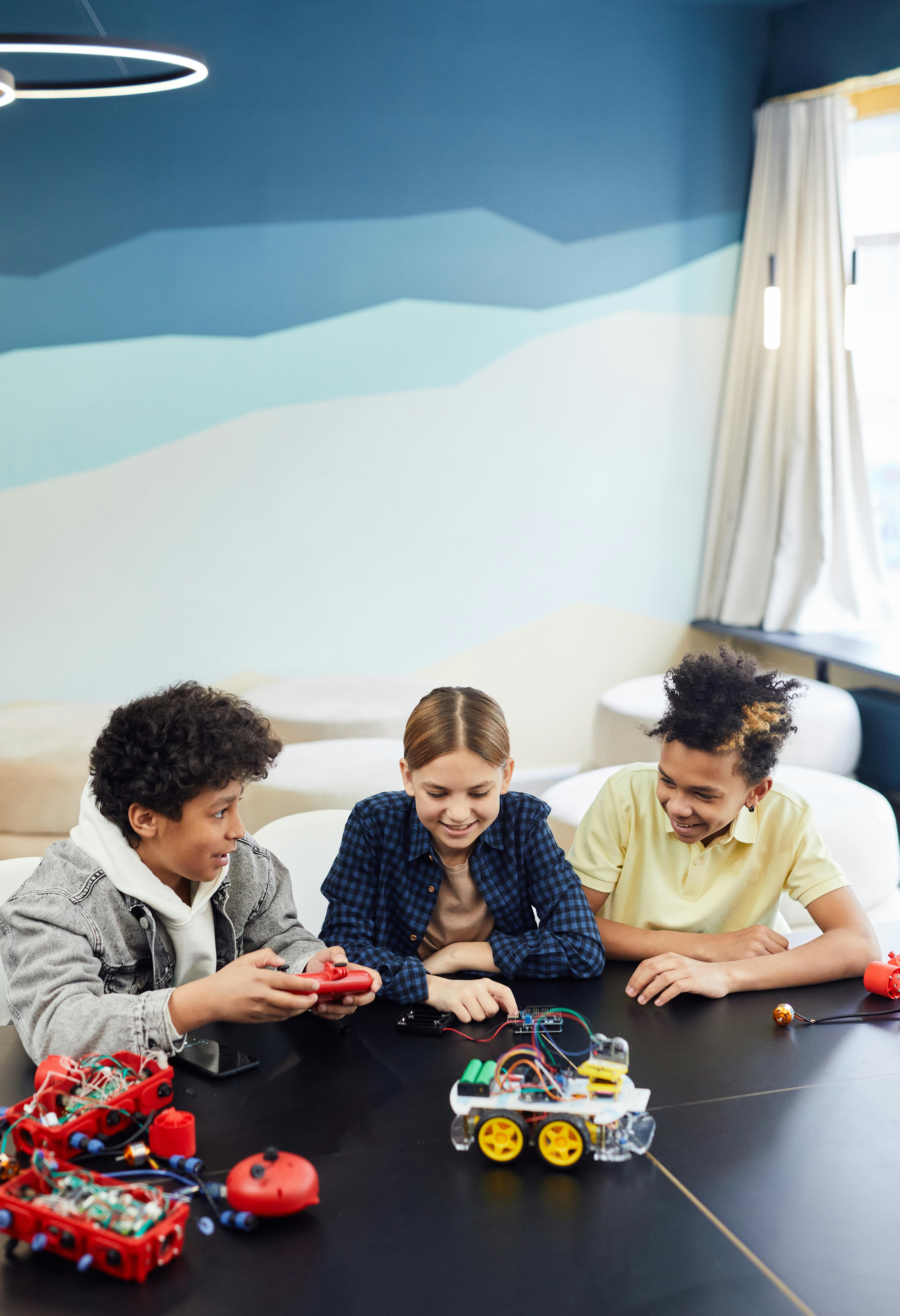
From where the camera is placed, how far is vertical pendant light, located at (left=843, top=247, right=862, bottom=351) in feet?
11.9

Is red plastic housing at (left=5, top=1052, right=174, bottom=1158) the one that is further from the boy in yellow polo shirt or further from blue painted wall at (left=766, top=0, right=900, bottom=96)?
blue painted wall at (left=766, top=0, right=900, bottom=96)

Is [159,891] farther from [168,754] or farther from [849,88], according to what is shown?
[849,88]

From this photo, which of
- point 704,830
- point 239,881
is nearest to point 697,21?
point 704,830

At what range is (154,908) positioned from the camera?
1.41 meters

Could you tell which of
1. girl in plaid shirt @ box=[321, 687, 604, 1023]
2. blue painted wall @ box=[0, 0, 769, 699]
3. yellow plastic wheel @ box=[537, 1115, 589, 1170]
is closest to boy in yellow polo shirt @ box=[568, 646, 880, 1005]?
girl in plaid shirt @ box=[321, 687, 604, 1023]

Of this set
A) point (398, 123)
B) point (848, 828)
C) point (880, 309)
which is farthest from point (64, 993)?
point (880, 309)

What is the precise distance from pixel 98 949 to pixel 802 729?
264 cm

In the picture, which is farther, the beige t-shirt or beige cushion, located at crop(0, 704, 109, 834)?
beige cushion, located at crop(0, 704, 109, 834)

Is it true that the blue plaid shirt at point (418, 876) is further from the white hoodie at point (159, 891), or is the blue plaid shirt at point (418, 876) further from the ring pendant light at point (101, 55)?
the ring pendant light at point (101, 55)

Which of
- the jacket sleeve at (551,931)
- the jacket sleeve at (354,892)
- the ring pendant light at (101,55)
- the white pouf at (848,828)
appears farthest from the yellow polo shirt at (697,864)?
the ring pendant light at (101,55)

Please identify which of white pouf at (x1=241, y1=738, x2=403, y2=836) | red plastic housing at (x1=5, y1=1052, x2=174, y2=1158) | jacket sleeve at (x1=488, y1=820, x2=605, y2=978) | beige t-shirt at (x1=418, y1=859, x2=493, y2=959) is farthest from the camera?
white pouf at (x1=241, y1=738, x2=403, y2=836)

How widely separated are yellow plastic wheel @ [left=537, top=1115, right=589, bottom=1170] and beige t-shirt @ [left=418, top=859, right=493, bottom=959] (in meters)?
0.70

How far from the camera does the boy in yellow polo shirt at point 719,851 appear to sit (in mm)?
1617

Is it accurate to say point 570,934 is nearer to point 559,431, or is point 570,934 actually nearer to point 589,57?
point 559,431
